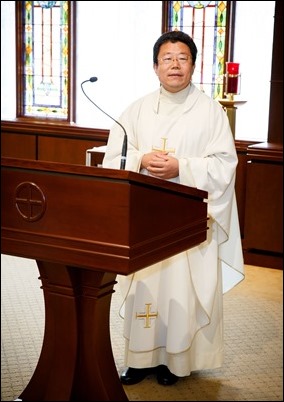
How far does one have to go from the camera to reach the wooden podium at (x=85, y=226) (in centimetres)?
234

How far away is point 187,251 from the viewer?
11.8ft

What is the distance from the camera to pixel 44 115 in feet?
25.9

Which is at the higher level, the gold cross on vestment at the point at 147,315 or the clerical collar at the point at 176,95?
the clerical collar at the point at 176,95

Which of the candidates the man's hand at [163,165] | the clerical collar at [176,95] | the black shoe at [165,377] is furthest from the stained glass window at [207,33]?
the black shoe at [165,377]

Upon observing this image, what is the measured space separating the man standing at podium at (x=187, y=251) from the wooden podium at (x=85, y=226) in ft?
2.29

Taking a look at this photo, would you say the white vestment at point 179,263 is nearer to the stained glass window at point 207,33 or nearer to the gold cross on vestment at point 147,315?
the gold cross on vestment at point 147,315

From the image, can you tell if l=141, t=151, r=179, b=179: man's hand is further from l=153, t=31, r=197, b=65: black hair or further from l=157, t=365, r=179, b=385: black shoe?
l=157, t=365, r=179, b=385: black shoe

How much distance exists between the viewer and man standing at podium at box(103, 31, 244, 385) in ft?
11.4

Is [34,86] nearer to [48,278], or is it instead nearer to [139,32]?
[139,32]

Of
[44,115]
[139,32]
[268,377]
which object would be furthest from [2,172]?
[44,115]

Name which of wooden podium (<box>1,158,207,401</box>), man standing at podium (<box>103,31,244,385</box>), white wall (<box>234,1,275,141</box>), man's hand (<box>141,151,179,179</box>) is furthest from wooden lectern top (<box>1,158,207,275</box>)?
white wall (<box>234,1,275,141</box>)

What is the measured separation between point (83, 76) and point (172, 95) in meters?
4.19

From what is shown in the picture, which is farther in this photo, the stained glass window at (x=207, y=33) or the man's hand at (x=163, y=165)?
the stained glass window at (x=207, y=33)

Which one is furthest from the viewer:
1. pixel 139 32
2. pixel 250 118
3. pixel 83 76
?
pixel 83 76
